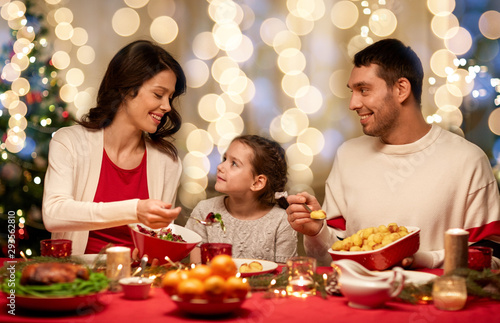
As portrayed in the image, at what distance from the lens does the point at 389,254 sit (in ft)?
5.47

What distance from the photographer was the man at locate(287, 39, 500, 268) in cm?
222

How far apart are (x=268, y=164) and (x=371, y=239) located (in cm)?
116

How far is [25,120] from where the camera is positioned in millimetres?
3582

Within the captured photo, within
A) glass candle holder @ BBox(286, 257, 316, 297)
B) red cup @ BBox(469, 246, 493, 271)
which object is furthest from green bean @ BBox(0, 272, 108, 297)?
red cup @ BBox(469, 246, 493, 271)

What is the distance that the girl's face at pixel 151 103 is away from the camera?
241cm

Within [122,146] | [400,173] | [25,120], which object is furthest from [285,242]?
[25,120]

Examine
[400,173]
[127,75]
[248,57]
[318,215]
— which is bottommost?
[318,215]

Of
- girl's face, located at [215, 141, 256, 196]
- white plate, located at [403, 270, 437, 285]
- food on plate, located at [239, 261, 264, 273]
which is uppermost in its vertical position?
girl's face, located at [215, 141, 256, 196]

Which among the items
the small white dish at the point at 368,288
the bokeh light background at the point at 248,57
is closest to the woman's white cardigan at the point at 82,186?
the small white dish at the point at 368,288

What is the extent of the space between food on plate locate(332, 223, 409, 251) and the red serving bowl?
24 millimetres

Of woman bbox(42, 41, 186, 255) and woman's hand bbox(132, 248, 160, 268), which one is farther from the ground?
woman bbox(42, 41, 186, 255)

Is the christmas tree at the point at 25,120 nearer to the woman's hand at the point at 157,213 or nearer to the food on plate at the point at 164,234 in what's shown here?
the food on plate at the point at 164,234

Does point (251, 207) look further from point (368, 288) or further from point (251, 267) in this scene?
point (368, 288)

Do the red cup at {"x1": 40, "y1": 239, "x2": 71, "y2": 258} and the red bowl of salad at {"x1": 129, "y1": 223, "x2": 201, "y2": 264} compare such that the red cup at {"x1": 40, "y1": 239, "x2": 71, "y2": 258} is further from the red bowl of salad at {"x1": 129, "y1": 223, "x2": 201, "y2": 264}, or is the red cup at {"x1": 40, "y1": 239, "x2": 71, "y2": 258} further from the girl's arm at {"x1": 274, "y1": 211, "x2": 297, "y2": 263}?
the girl's arm at {"x1": 274, "y1": 211, "x2": 297, "y2": 263}
